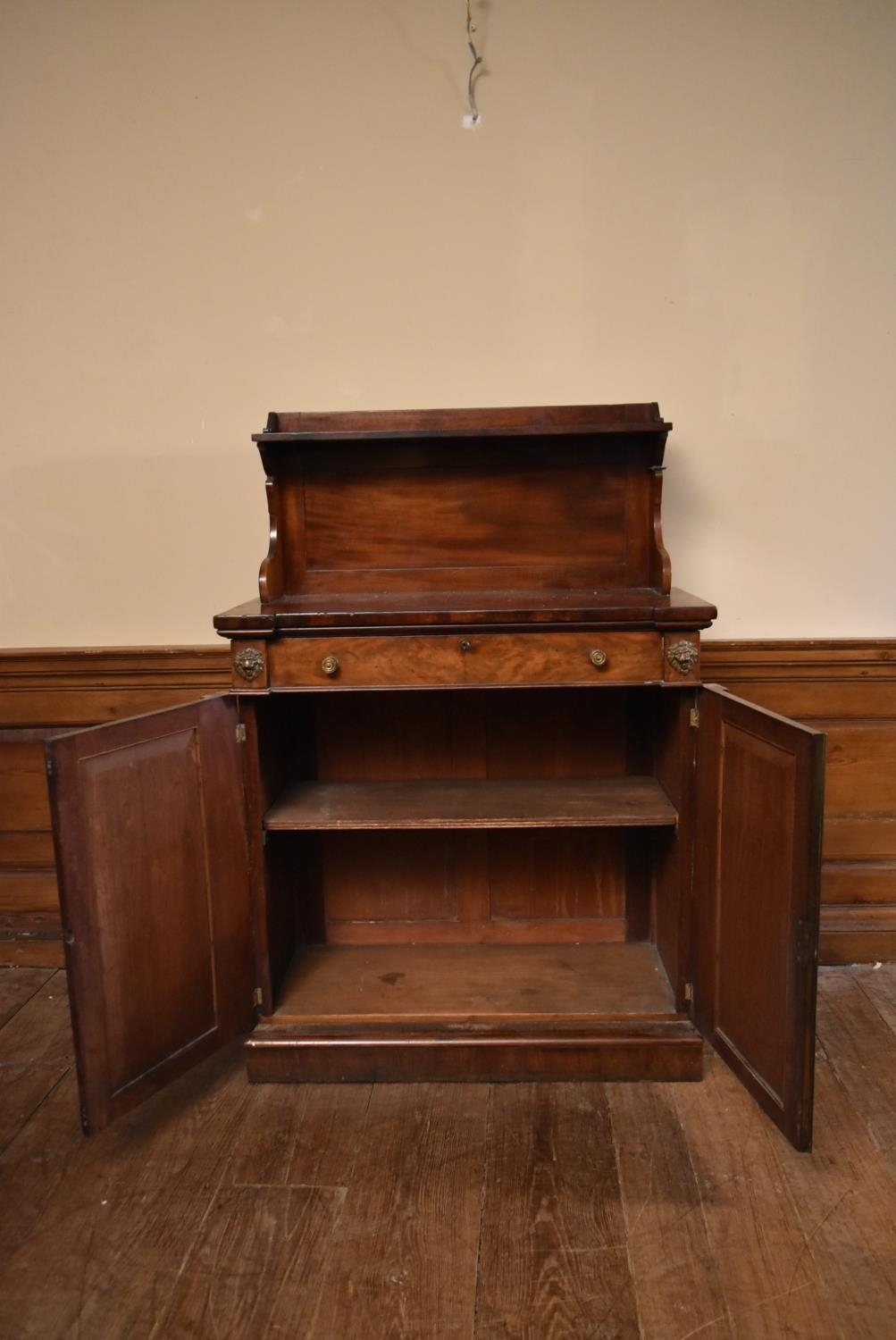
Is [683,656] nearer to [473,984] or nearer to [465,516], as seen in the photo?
[465,516]

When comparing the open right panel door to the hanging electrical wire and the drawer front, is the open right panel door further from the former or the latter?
the hanging electrical wire

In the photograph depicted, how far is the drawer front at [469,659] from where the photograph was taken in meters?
2.02

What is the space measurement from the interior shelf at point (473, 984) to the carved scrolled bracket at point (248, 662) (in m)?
0.86

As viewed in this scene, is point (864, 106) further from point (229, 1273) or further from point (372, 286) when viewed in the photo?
point (229, 1273)

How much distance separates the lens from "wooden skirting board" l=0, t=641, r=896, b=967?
262 centimetres

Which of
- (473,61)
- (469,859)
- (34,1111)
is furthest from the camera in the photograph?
(469,859)

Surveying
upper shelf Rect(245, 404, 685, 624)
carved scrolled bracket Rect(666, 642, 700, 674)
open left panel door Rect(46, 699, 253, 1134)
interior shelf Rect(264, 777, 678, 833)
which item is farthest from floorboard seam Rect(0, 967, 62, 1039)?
carved scrolled bracket Rect(666, 642, 700, 674)

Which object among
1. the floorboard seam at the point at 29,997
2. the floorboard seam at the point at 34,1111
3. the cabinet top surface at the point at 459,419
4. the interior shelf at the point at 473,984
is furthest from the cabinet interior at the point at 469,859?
the floorboard seam at the point at 29,997

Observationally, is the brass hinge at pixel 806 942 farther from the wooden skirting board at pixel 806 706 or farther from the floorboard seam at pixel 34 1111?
the floorboard seam at pixel 34 1111

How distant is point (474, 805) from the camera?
2.23 meters

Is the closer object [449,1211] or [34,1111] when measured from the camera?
[449,1211]

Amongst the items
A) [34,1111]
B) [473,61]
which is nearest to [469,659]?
[34,1111]

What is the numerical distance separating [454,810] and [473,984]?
0.50 meters

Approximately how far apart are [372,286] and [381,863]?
1.65m
